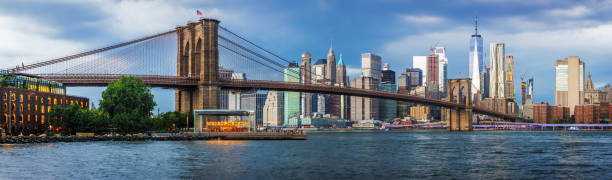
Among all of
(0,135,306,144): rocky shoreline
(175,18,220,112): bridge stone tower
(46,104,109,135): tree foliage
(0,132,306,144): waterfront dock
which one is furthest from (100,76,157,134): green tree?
(175,18,220,112): bridge stone tower

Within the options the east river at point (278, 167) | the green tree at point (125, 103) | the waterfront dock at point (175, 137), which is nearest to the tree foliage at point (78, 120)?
the green tree at point (125, 103)

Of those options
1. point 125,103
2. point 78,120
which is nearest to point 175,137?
point 125,103

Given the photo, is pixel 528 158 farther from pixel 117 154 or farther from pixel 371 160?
pixel 117 154

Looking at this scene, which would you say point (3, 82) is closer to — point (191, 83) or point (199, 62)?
point (191, 83)

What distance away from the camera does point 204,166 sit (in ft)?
138

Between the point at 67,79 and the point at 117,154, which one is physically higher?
the point at 67,79

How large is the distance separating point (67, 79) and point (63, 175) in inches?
2053

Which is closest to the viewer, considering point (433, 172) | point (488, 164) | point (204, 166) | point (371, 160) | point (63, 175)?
point (63, 175)

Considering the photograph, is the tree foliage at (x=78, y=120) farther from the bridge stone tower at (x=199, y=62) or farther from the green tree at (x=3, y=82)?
the bridge stone tower at (x=199, y=62)

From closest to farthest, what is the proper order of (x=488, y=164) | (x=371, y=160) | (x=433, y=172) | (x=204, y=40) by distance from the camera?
(x=433, y=172)
(x=488, y=164)
(x=371, y=160)
(x=204, y=40)

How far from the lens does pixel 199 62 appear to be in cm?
10606

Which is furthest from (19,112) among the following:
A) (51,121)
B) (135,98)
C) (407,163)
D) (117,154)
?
(407,163)

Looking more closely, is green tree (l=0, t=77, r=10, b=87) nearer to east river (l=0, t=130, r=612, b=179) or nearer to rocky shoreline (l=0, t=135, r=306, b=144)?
rocky shoreline (l=0, t=135, r=306, b=144)

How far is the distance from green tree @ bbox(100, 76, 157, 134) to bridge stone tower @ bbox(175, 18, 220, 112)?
1435 cm
